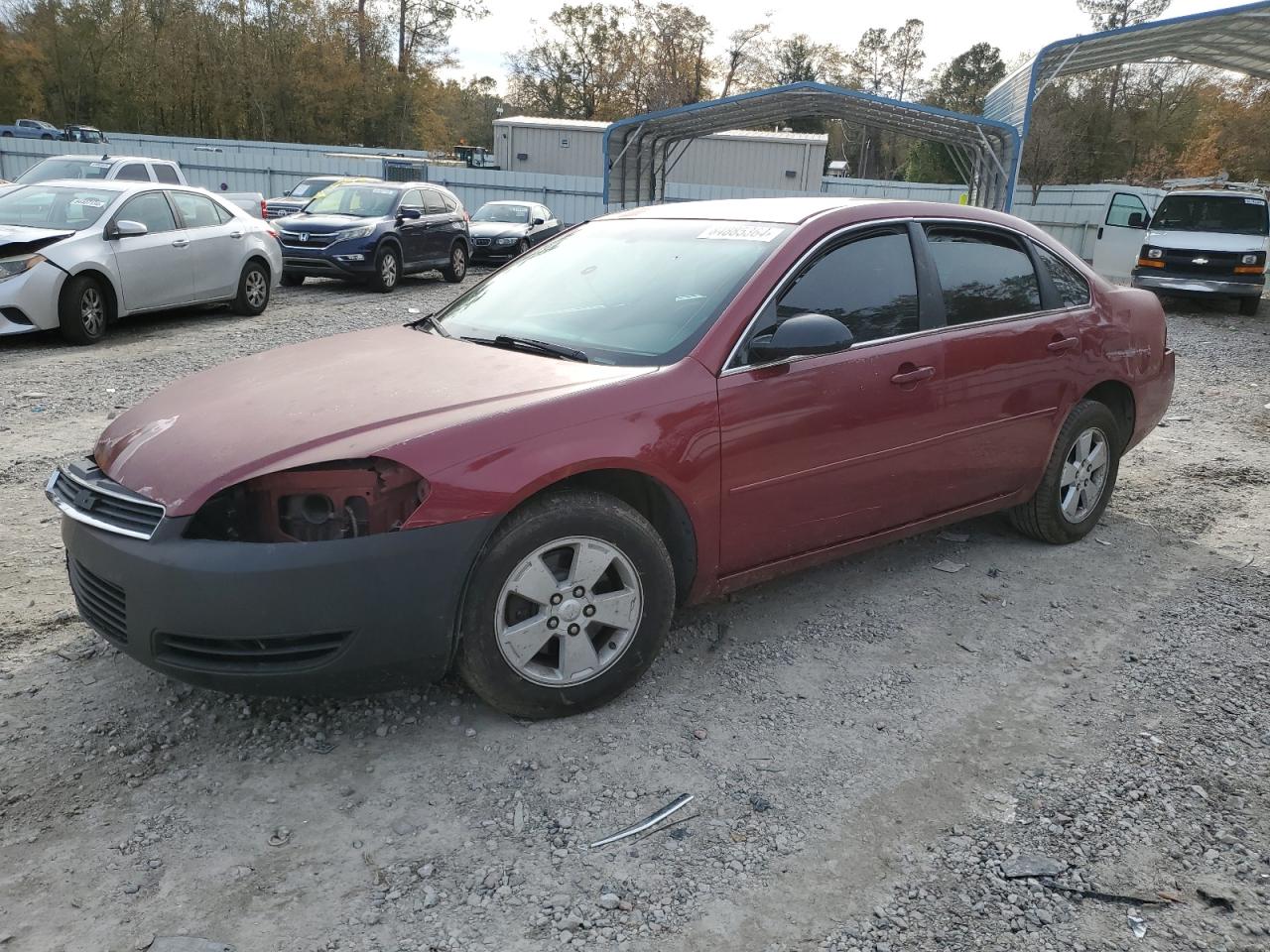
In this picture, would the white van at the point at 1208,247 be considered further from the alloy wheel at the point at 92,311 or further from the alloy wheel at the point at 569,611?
the alloy wheel at the point at 569,611

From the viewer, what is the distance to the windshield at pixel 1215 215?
52.9 feet

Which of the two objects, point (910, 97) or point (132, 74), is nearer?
point (132, 74)

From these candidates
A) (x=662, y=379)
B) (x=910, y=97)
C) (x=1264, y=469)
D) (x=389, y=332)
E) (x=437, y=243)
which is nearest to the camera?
(x=662, y=379)

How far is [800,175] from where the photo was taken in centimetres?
3500

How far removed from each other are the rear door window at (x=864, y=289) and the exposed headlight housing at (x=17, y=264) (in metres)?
8.19

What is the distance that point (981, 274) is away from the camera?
173 inches

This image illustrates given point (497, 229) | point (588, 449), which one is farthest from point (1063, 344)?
point (497, 229)

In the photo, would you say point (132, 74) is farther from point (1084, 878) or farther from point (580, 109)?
point (1084, 878)

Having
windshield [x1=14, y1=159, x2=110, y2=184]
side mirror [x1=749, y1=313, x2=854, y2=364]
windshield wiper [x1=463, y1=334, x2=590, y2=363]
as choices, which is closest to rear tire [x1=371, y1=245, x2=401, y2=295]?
windshield [x1=14, y1=159, x2=110, y2=184]

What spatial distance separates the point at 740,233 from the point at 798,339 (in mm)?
729

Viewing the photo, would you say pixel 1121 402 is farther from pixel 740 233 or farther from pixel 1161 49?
pixel 1161 49

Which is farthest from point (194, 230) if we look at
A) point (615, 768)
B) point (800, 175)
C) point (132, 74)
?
point (132, 74)

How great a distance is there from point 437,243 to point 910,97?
194 ft

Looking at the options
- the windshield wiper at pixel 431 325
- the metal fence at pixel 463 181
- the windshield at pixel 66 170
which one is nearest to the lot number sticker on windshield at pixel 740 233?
the windshield wiper at pixel 431 325
